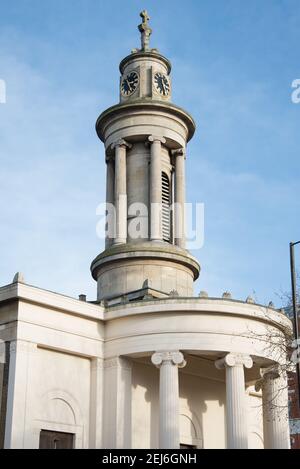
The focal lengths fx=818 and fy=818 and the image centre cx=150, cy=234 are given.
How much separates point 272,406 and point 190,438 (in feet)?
14.7

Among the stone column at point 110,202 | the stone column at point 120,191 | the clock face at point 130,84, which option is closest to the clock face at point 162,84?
the clock face at point 130,84

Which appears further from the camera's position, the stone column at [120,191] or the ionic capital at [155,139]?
the ionic capital at [155,139]

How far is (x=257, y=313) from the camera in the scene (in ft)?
129

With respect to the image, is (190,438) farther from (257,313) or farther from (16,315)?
(16,315)

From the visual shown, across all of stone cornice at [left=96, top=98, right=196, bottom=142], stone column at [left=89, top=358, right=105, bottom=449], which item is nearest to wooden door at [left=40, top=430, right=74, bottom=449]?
stone column at [left=89, top=358, right=105, bottom=449]

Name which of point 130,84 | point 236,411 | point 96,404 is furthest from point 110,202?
point 236,411

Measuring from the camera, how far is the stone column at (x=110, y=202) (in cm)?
4647

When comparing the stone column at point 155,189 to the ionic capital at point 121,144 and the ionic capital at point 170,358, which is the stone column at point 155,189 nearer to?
the ionic capital at point 121,144

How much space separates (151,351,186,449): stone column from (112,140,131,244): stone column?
30.7 feet

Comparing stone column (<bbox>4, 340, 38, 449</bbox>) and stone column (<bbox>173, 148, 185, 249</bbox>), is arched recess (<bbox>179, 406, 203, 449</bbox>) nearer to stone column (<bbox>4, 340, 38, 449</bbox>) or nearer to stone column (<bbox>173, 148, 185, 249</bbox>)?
stone column (<bbox>4, 340, 38, 449</bbox>)

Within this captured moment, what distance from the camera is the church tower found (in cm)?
4356

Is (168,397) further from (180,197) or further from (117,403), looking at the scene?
(180,197)

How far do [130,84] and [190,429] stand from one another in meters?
20.6
